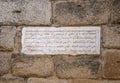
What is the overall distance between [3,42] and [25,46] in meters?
0.23

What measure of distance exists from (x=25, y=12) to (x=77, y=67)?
0.76 meters

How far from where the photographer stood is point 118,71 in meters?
2.37

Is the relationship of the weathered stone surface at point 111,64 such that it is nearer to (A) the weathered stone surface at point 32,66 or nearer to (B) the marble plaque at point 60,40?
(B) the marble plaque at point 60,40

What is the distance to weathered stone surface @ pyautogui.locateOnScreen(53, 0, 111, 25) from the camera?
2.46 m

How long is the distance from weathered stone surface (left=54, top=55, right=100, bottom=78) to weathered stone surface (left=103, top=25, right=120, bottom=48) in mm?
173

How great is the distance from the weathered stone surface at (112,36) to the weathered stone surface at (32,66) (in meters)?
0.57

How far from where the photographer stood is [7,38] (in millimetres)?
2574

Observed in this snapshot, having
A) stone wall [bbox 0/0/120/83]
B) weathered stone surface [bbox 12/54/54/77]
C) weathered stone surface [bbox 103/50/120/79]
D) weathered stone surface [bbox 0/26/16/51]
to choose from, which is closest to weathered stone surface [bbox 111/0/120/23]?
stone wall [bbox 0/0/120/83]

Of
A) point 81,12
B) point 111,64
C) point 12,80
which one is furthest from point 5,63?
point 111,64

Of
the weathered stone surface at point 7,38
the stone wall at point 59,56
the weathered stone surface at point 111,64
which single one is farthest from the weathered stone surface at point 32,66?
the weathered stone surface at point 111,64

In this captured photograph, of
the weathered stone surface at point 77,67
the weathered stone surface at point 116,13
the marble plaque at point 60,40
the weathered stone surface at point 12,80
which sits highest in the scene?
the weathered stone surface at point 116,13

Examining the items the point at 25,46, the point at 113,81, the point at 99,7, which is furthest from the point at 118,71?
the point at 25,46

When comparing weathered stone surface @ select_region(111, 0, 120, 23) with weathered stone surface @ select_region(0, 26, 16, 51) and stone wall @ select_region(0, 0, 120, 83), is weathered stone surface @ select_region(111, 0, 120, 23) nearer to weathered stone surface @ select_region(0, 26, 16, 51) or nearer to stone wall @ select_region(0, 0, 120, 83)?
stone wall @ select_region(0, 0, 120, 83)

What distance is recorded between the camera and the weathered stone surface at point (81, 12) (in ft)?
8.05
